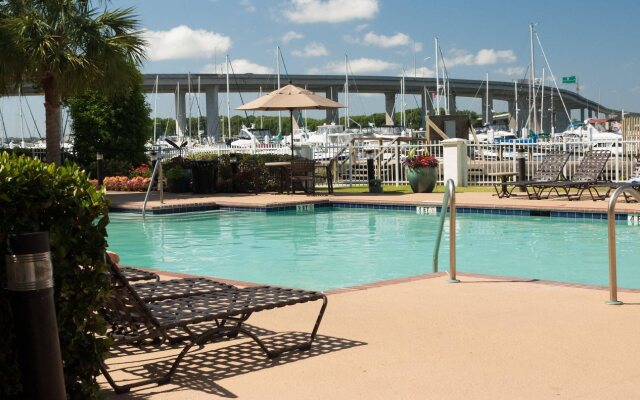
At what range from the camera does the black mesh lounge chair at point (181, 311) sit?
16.7 ft

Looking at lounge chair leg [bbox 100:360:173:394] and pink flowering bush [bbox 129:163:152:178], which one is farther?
pink flowering bush [bbox 129:163:152:178]

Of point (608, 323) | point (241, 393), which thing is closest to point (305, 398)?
point (241, 393)

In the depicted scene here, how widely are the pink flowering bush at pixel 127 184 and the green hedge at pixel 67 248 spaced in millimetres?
22038

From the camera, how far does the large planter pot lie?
22.1m

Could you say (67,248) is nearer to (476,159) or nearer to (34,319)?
(34,319)

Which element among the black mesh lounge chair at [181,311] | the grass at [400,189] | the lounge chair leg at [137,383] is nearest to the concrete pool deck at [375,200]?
the grass at [400,189]

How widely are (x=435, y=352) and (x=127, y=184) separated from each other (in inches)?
850

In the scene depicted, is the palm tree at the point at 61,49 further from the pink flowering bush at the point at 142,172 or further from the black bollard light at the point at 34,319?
the black bollard light at the point at 34,319

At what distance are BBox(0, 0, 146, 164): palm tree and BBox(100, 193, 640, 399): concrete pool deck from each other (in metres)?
15.8

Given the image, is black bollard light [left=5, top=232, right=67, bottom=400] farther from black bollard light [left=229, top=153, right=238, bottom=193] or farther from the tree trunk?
black bollard light [left=229, top=153, right=238, bottom=193]

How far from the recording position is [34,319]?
3551mm

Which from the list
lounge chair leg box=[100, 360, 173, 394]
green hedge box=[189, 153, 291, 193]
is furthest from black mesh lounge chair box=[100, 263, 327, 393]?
green hedge box=[189, 153, 291, 193]

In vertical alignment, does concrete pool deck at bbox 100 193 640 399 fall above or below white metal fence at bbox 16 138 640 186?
below

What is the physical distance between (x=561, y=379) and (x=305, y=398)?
1453mm
